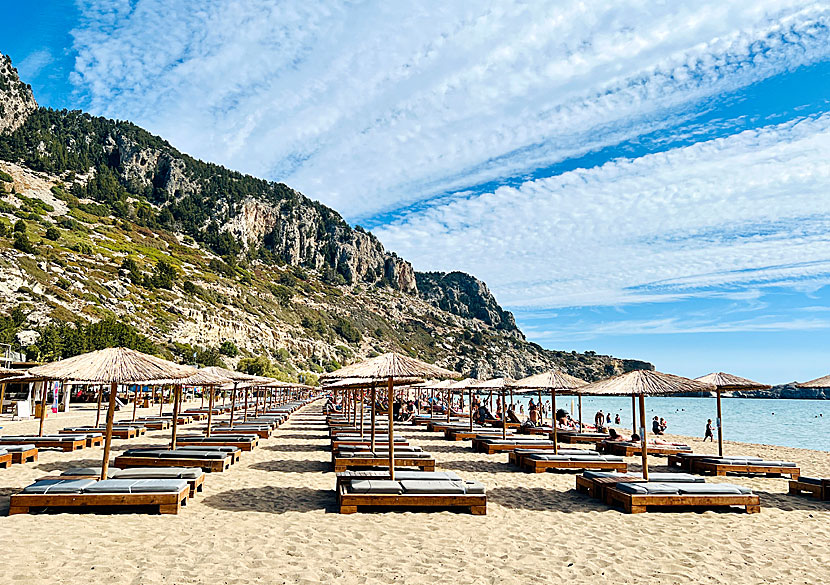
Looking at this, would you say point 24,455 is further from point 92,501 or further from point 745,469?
point 745,469

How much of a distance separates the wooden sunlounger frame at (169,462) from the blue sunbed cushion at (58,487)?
313 centimetres

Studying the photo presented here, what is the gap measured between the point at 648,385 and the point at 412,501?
16.8ft

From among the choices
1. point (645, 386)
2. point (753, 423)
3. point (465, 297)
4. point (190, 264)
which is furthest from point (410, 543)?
point (465, 297)

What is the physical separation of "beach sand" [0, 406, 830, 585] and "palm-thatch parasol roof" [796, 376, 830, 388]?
10.4 feet

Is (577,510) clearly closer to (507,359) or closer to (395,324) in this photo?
(395,324)

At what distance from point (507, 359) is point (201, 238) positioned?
242 ft

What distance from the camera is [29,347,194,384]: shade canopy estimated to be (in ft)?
30.9

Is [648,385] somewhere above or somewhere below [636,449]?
above

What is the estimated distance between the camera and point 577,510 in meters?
9.43

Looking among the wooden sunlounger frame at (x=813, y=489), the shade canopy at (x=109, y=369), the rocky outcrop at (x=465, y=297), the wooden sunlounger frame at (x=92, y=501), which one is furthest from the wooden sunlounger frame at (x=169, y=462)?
the rocky outcrop at (x=465, y=297)

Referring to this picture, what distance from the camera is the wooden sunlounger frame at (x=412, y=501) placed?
8.71m

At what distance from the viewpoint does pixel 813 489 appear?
36.3 feet

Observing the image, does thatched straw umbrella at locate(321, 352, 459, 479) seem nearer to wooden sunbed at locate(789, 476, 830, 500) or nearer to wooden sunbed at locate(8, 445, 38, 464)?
wooden sunbed at locate(789, 476, 830, 500)

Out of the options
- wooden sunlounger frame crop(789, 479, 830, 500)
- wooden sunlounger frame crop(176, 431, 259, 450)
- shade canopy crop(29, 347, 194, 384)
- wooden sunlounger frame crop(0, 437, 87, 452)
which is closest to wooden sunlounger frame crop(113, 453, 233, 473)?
shade canopy crop(29, 347, 194, 384)
